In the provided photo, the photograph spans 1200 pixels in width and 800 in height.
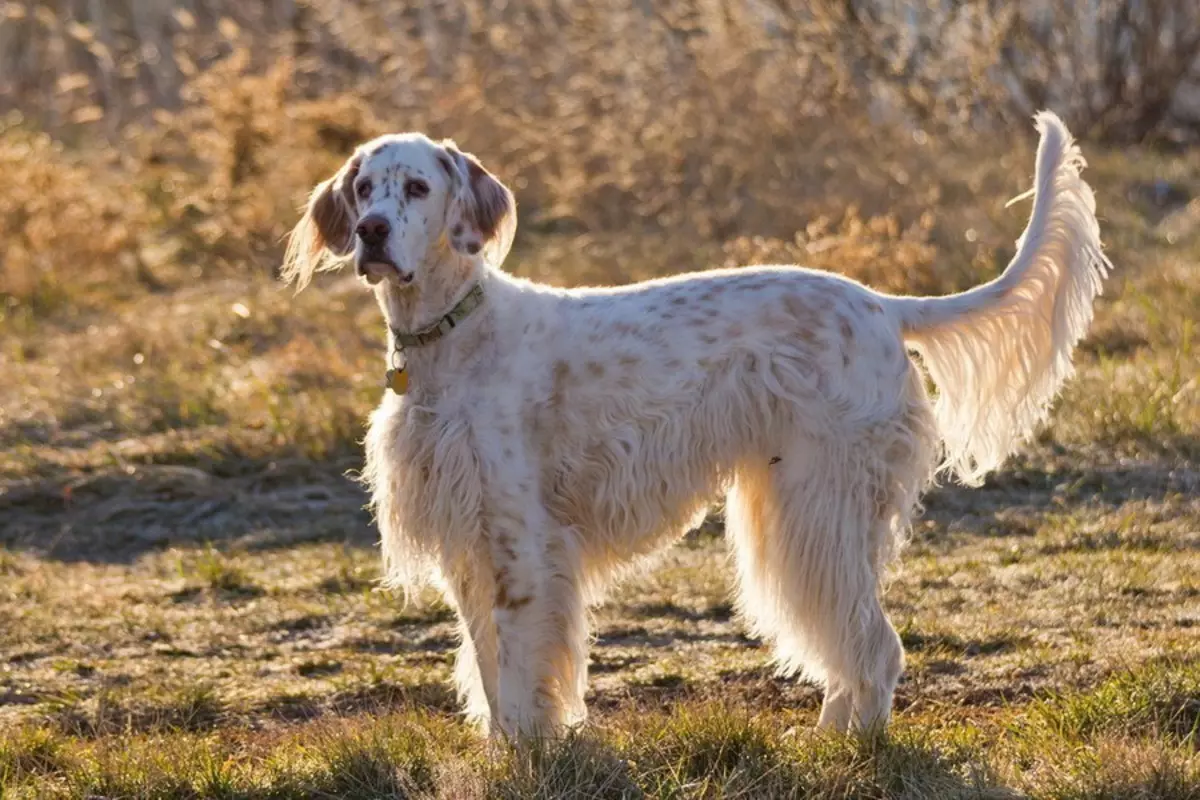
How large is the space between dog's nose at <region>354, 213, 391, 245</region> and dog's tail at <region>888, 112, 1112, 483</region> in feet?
4.12

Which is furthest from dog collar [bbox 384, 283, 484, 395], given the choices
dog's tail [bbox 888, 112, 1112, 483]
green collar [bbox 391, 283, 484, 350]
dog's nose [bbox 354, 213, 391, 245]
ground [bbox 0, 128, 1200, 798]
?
dog's tail [bbox 888, 112, 1112, 483]

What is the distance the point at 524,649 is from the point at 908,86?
8.14 meters

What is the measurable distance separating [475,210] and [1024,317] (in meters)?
1.40

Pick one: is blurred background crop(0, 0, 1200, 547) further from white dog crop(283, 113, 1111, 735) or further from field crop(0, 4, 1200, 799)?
white dog crop(283, 113, 1111, 735)

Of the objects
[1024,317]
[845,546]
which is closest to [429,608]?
[845,546]

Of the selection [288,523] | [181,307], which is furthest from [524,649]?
[181,307]

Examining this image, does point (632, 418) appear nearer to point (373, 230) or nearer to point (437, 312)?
point (437, 312)

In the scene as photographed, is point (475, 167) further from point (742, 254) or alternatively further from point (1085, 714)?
point (742, 254)

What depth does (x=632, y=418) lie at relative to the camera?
4223 millimetres

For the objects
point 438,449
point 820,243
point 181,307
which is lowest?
point 181,307

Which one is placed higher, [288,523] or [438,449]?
[438,449]

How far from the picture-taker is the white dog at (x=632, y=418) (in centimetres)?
411

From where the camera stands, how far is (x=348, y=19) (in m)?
11.5

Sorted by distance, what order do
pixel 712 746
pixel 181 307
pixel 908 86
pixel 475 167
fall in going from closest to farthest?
pixel 712 746 → pixel 475 167 → pixel 181 307 → pixel 908 86
